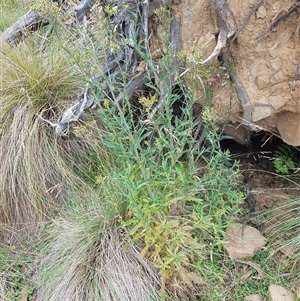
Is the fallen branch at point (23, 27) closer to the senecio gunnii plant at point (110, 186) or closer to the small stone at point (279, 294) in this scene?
the senecio gunnii plant at point (110, 186)

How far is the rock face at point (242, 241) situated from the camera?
228 centimetres

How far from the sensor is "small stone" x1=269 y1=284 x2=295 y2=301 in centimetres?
211

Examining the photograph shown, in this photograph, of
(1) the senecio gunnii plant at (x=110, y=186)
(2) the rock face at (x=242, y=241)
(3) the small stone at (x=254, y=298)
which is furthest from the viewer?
(2) the rock face at (x=242, y=241)

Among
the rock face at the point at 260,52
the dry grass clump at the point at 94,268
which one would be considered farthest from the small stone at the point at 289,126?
the dry grass clump at the point at 94,268

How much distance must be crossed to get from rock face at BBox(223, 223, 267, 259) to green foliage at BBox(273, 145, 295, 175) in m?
0.48

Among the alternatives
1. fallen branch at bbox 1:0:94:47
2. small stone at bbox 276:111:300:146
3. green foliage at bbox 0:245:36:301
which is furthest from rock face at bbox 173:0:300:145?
green foliage at bbox 0:245:36:301

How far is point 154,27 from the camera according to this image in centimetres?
245

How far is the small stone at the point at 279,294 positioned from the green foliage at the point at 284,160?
2.54 ft

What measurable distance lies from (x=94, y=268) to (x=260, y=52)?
131 cm

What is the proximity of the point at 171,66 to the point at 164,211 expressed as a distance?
69 cm

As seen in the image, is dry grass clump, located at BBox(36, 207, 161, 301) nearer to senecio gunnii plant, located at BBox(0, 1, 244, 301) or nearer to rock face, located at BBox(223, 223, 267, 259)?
senecio gunnii plant, located at BBox(0, 1, 244, 301)

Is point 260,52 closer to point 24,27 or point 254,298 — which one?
point 254,298

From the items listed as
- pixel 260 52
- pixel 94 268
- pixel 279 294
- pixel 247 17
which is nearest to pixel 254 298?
pixel 279 294

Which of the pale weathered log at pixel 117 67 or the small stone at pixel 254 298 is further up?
the pale weathered log at pixel 117 67
